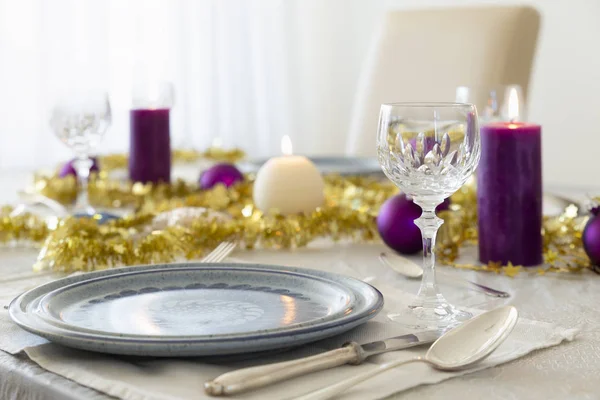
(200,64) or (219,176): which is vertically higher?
(200,64)

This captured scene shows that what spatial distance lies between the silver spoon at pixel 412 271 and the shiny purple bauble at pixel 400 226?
0.17ft

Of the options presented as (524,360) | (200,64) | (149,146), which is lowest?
(524,360)

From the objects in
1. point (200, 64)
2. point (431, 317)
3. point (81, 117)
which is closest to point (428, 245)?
point (431, 317)

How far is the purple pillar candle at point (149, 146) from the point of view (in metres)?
1.42

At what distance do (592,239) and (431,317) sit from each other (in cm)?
27

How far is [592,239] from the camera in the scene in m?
0.89

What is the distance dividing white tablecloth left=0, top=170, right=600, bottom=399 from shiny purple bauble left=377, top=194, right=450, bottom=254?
5cm

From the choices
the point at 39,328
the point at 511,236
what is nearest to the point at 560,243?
the point at 511,236

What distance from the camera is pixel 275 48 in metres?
4.16

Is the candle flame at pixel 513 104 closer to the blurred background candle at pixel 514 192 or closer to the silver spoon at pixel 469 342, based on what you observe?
the blurred background candle at pixel 514 192

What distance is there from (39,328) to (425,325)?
0.30 m

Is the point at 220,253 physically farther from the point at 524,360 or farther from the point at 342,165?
the point at 342,165

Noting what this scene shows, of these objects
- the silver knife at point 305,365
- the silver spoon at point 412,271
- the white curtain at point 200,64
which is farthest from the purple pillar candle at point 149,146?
the white curtain at point 200,64

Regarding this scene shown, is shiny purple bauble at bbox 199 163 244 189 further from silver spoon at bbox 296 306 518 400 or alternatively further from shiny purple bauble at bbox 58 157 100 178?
silver spoon at bbox 296 306 518 400
